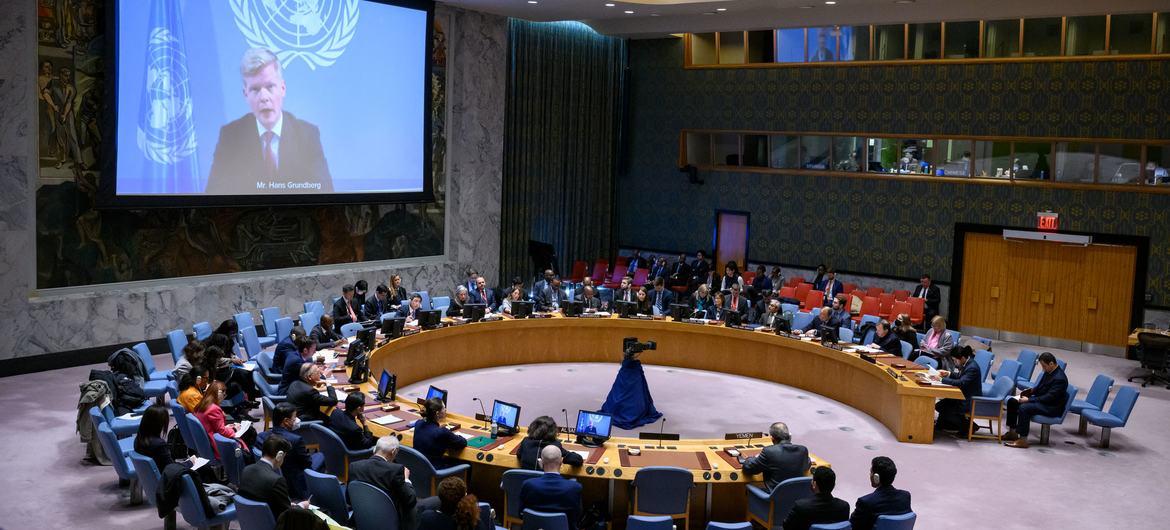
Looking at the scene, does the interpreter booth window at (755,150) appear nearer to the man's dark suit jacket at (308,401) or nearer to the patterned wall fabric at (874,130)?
the patterned wall fabric at (874,130)

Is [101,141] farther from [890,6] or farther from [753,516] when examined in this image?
[890,6]

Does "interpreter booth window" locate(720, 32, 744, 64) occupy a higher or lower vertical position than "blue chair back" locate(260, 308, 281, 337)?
higher

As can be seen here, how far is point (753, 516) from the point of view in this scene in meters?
7.97

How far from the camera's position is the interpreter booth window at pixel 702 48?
68.7 feet

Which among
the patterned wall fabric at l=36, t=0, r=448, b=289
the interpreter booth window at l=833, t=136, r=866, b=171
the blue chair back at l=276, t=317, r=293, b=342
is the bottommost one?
the blue chair back at l=276, t=317, r=293, b=342

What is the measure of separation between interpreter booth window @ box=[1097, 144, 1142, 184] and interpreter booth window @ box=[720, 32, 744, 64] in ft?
22.4

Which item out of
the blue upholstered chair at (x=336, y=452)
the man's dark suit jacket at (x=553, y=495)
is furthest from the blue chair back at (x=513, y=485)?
the blue upholstered chair at (x=336, y=452)

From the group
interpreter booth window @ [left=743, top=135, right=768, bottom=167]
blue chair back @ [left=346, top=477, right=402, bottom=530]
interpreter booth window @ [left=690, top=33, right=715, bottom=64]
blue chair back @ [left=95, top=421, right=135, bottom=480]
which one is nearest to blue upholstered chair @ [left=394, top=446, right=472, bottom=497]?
blue chair back @ [left=346, top=477, right=402, bottom=530]

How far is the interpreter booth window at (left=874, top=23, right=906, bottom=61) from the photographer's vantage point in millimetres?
18562

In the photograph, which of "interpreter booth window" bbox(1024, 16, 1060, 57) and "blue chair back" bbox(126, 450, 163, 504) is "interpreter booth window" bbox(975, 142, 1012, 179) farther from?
"blue chair back" bbox(126, 450, 163, 504)

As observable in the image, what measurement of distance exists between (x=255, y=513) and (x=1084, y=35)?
1542cm

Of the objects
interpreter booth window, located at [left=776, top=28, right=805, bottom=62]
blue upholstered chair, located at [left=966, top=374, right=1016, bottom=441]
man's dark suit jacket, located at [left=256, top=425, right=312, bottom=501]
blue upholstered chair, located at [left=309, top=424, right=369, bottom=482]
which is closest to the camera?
man's dark suit jacket, located at [left=256, top=425, right=312, bottom=501]

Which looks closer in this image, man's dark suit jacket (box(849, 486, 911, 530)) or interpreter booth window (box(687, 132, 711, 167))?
man's dark suit jacket (box(849, 486, 911, 530))

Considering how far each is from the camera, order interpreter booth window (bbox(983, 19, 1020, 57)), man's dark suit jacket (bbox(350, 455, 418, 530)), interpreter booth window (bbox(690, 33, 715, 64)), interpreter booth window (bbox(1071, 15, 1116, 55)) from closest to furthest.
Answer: man's dark suit jacket (bbox(350, 455, 418, 530)), interpreter booth window (bbox(1071, 15, 1116, 55)), interpreter booth window (bbox(983, 19, 1020, 57)), interpreter booth window (bbox(690, 33, 715, 64))
